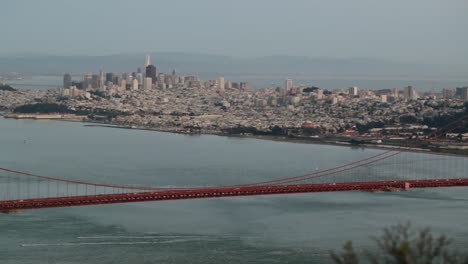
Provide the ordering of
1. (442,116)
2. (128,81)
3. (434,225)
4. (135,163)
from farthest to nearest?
(128,81) → (442,116) → (135,163) → (434,225)

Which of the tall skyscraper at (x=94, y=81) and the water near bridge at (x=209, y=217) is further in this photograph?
the tall skyscraper at (x=94, y=81)

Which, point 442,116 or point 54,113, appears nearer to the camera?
point 442,116

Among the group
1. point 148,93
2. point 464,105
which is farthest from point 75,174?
point 148,93

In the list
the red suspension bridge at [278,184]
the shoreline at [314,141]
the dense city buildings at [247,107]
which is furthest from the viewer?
the dense city buildings at [247,107]

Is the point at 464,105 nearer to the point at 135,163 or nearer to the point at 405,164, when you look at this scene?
the point at 405,164

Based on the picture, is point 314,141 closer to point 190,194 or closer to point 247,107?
point 247,107

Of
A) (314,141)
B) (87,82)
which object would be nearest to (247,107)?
(87,82)

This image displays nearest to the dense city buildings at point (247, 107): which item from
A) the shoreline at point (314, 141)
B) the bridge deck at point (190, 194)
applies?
the shoreline at point (314, 141)

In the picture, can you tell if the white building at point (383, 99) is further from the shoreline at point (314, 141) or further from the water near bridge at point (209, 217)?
the water near bridge at point (209, 217)
